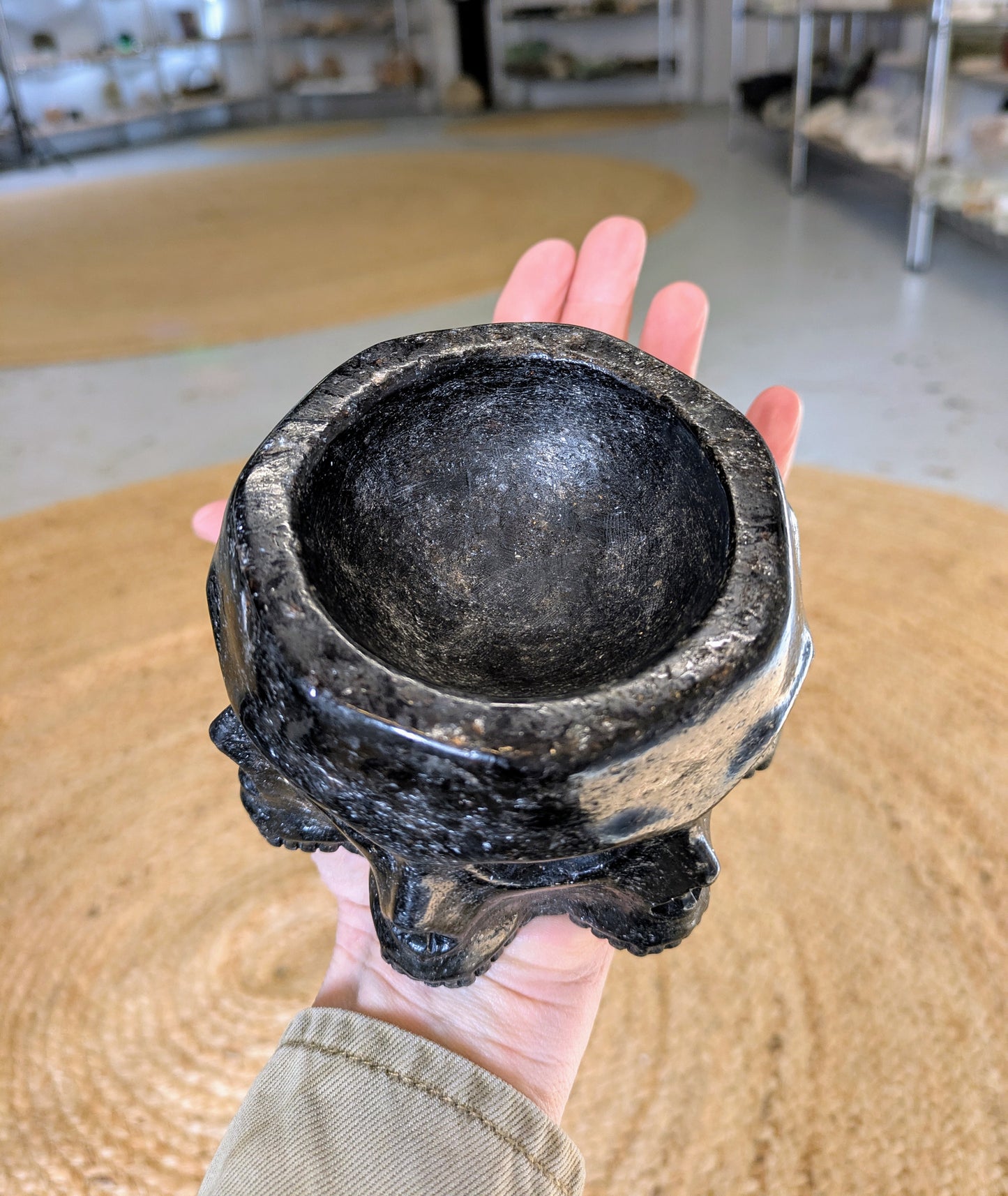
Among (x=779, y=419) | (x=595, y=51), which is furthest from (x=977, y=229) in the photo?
Answer: (x=595, y=51)

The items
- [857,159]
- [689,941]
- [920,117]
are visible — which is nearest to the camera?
[689,941]

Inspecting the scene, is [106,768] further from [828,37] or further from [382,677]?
[828,37]

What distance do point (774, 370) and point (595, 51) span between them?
236 inches

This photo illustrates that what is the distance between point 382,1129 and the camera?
66 centimetres

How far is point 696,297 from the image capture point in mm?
1025

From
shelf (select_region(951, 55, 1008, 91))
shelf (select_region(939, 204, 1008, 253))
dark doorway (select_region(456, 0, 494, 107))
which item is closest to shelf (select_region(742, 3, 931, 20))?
shelf (select_region(951, 55, 1008, 91))

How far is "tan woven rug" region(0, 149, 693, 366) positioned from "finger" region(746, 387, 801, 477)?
193 centimetres

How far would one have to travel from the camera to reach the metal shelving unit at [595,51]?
6.75m

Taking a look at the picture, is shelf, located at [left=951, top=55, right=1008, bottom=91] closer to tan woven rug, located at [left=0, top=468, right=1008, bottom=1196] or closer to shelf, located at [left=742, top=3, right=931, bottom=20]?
shelf, located at [left=742, top=3, right=931, bottom=20]

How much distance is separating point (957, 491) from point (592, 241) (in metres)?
0.88

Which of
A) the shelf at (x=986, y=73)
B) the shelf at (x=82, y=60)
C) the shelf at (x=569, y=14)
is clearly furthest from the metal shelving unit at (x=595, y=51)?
the shelf at (x=986, y=73)

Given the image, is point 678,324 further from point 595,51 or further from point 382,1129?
point 595,51

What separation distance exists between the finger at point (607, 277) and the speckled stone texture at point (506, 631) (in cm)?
42

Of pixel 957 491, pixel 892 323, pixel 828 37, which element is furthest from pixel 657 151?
pixel 957 491
